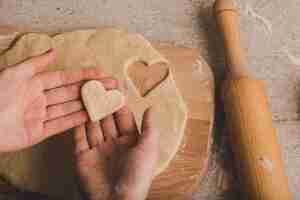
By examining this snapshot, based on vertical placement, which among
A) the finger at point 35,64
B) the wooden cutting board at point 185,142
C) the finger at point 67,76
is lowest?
the wooden cutting board at point 185,142

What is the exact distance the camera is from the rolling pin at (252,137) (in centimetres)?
92

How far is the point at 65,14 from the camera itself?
120 cm

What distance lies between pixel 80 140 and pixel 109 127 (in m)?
0.08

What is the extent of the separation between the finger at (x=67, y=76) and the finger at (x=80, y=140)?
132 millimetres

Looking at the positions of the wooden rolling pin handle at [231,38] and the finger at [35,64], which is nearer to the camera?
the finger at [35,64]

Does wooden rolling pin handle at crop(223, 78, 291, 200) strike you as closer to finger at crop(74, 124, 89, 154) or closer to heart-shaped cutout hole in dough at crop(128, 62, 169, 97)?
heart-shaped cutout hole in dough at crop(128, 62, 169, 97)

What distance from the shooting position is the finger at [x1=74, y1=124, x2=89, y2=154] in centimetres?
88

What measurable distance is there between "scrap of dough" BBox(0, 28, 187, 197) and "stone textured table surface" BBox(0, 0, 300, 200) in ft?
0.57

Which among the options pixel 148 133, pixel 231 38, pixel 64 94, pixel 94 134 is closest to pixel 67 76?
pixel 64 94

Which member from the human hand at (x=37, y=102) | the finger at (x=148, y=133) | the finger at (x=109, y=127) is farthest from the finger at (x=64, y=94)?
the finger at (x=148, y=133)

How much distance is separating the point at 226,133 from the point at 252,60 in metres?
0.28

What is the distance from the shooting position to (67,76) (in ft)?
3.11

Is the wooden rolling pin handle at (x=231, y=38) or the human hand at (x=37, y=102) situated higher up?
the wooden rolling pin handle at (x=231, y=38)

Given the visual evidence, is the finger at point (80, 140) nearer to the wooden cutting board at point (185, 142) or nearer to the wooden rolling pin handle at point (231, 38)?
the wooden cutting board at point (185, 142)
